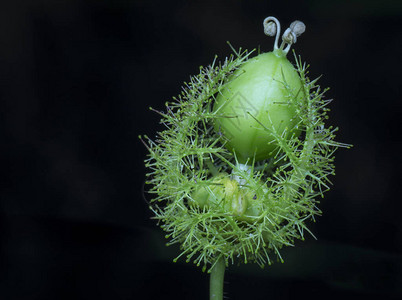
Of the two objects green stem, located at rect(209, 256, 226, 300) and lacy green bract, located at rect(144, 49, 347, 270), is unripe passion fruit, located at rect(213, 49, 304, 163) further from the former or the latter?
green stem, located at rect(209, 256, 226, 300)

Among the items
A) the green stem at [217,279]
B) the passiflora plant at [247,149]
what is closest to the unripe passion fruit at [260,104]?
the passiflora plant at [247,149]

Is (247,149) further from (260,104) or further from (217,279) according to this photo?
(217,279)

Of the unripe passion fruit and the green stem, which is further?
the green stem

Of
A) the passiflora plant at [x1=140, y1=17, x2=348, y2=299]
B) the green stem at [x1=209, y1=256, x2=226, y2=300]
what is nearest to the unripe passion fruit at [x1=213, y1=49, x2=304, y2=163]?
the passiflora plant at [x1=140, y1=17, x2=348, y2=299]

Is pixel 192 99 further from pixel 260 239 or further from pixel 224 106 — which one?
pixel 260 239

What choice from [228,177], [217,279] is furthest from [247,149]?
[217,279]

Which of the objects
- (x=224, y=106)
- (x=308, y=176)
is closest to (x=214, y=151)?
(x=224, y=106)
